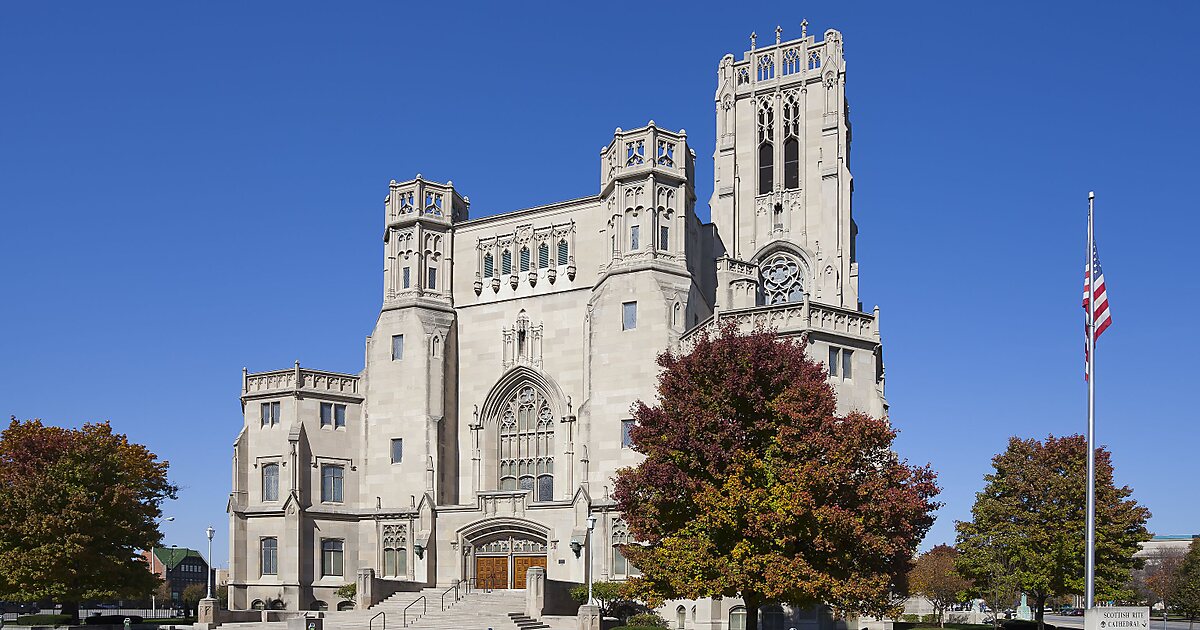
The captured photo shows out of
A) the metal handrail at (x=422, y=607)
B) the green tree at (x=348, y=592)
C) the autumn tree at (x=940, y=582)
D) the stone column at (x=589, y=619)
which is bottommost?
the autumn tree at (x=940, y=582)

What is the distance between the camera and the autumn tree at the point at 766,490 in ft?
111

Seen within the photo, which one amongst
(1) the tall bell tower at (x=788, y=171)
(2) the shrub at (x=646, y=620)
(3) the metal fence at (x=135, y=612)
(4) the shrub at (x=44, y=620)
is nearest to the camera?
(2) the shrub at (x=646, y=620)

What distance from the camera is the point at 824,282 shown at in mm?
66250

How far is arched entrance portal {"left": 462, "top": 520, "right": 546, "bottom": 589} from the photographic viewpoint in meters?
58.0

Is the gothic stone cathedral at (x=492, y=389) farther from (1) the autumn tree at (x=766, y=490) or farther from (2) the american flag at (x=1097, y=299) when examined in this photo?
(2) the american flag at (x=1097, y=299)

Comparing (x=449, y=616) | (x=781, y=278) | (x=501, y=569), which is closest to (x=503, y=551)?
(x=501, y=569)

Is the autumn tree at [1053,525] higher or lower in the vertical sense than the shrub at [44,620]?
higher

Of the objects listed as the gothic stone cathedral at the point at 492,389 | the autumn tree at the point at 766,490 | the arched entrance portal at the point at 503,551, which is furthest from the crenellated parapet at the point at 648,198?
the autumn tree at the point at 766,490

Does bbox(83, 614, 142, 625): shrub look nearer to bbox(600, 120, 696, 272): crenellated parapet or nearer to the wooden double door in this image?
the wooden double door

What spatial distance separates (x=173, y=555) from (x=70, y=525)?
103126mm

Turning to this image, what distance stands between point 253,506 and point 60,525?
13125 mm

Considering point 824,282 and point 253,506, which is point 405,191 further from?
point 824,282

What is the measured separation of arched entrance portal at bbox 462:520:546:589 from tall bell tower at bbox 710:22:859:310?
1932 cm

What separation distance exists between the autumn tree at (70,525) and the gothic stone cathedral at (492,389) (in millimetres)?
9561
